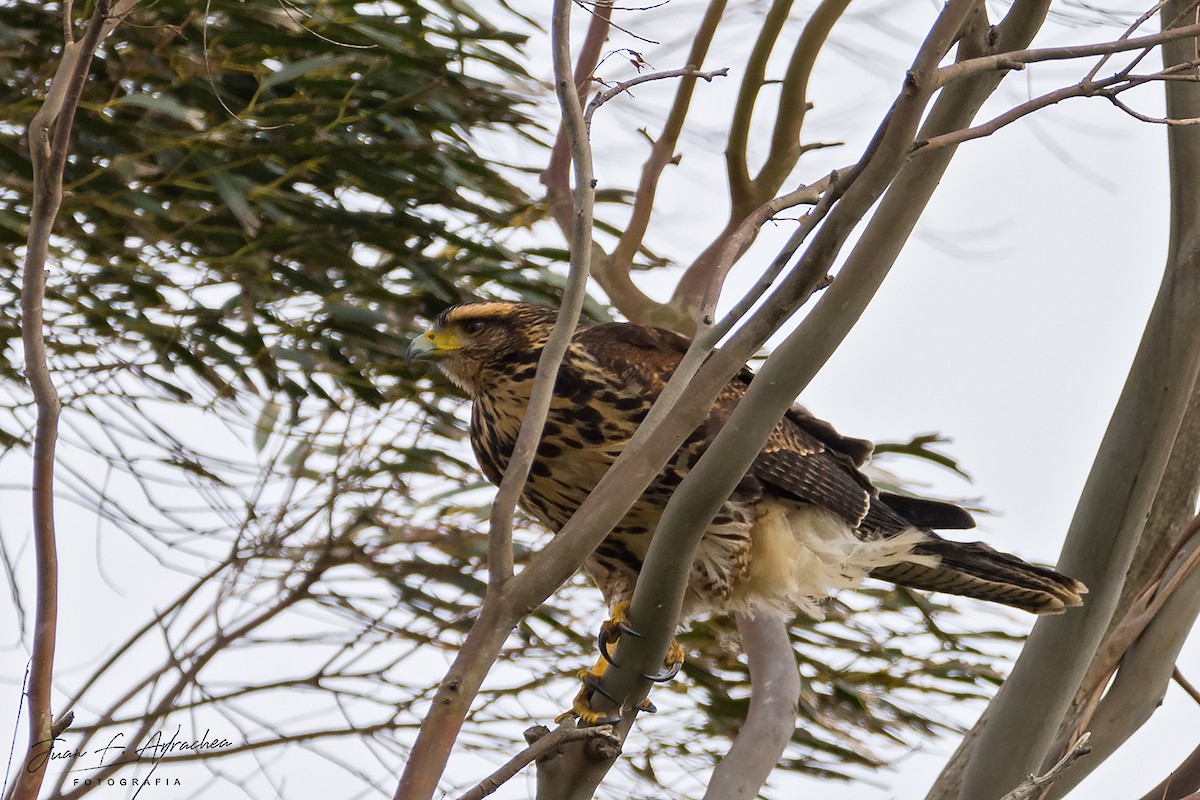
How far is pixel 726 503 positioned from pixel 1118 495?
628 mm

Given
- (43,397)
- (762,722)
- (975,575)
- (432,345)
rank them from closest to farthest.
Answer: (43,397) → (762,722) → (975,575) → (432,345)

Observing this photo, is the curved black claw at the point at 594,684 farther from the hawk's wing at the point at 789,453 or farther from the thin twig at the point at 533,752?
the hawk's wing at the point at 789,453

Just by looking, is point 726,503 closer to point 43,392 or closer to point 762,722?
point 762,722

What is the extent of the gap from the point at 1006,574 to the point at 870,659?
2.79 ft

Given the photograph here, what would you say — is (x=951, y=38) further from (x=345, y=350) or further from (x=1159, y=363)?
(x=345, y=350)

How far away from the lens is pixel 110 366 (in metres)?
2.75

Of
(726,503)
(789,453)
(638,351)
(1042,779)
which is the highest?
(638,351)

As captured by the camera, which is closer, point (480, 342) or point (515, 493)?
point (515, 493)

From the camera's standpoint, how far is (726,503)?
221 centimetres

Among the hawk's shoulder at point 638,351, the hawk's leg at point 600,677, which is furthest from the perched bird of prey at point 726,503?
the hawk's leg at point 600,677

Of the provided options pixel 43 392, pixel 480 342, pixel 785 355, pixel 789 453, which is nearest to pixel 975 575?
pixel 789 453

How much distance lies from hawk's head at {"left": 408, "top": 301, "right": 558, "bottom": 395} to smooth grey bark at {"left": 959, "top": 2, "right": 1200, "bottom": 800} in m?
1.02

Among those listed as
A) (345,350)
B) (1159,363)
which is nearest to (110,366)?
(345,350)

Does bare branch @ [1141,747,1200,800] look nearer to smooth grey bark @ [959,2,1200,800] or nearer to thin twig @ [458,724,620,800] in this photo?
smooth grey bark @ [959,2,1200,800]
